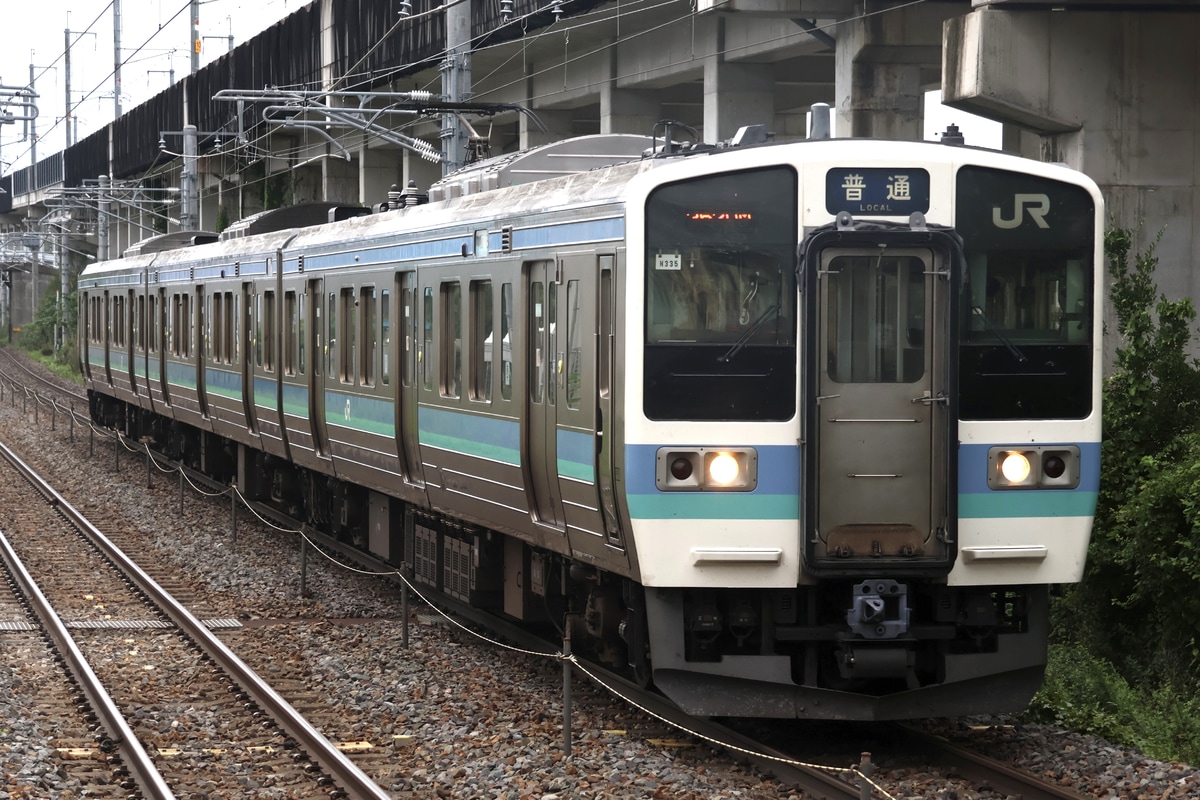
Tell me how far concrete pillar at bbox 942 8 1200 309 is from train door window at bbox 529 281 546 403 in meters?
5.71

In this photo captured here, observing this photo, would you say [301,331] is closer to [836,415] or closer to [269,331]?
[269,331]

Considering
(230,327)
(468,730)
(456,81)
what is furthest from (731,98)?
(468,730)

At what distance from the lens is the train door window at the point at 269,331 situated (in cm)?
1769

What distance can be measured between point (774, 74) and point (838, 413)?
16498 mm

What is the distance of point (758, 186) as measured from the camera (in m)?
8.44

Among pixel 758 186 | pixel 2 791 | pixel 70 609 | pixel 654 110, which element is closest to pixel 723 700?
pixel 758 186

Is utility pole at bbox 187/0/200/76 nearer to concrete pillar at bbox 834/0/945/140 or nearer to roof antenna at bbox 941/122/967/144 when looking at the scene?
concrete pillar at bbox 834/0/945/140

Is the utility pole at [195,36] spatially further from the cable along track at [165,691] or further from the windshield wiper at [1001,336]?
the windshield wiper at [1001,336]

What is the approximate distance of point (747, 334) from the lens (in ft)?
27.5

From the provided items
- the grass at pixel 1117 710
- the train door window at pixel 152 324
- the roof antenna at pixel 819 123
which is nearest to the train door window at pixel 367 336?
the roof antenna at pixel 819 123

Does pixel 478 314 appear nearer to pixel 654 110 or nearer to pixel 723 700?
pixel 723 700

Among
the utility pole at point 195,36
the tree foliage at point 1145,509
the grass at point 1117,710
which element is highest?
the utility pole at point 195,36

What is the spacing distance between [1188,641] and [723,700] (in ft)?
13.2

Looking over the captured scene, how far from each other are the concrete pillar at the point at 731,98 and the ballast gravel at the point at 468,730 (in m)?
9.58
